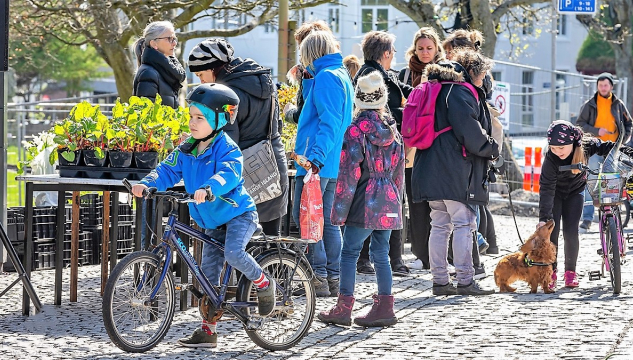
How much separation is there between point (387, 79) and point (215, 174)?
3.43 m

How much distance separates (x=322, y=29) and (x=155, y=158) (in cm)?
175

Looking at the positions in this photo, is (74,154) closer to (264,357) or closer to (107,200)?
(107,200)

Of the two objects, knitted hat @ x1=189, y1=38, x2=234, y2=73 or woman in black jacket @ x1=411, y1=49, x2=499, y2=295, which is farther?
woman in black jacket @ x1=411, y1=49, x2=499, y2=295

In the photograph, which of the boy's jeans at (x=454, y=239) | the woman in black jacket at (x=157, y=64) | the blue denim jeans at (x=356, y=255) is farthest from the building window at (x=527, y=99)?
the blue denim jeans at (x=356, y=255)

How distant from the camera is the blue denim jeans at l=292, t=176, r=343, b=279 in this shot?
29.2ft

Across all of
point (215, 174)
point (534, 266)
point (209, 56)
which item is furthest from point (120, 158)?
point (534, 266)

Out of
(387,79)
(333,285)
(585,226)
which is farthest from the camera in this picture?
(585,226)

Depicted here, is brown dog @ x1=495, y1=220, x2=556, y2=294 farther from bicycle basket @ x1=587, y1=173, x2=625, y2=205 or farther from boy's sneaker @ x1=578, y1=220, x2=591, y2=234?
boy's sneaker @ x1=578, y1=220, x2=591, y2=234

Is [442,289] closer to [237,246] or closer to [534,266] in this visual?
[534,266]

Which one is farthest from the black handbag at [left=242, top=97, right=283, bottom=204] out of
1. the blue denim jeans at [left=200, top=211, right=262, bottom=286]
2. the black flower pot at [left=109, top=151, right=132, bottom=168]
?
the blue denim jeans at [left=200, top=211, right=262, bottom=286]

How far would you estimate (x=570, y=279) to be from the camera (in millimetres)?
9695

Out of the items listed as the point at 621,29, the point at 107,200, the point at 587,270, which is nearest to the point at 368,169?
the point at 107,200

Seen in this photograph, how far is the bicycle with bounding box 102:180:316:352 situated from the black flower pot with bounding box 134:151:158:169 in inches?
47.7

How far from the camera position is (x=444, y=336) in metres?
7.52
